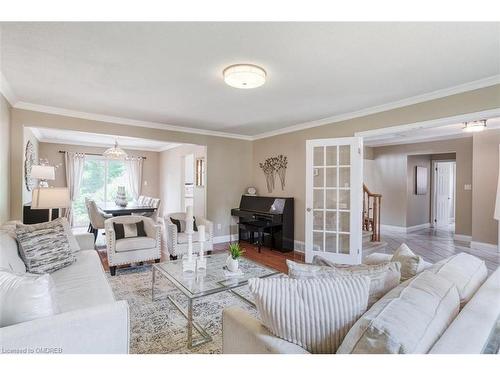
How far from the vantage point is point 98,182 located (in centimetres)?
780

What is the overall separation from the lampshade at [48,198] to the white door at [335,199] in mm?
3366

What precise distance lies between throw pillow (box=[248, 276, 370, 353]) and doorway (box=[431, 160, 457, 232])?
8153mm

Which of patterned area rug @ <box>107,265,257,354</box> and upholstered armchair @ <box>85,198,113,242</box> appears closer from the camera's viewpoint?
patterned area rug @ <box>107,265,257,354</box>

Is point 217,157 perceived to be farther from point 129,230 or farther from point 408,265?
point 408,265

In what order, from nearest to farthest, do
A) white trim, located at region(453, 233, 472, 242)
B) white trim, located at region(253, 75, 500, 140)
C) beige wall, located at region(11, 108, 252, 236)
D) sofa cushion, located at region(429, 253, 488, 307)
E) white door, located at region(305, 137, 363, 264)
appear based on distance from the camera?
sofa cushion, located at region(429, 253, 488, 307), white trim, located at region(253, 75, 500, 140), white door, located at region(305, 137, 363, 264), beige wall, located at region(11, 108, 252, 236), white trim, located at region(453, 233, 472, 242)

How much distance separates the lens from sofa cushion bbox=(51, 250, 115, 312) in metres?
1.84

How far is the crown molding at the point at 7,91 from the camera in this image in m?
2.82

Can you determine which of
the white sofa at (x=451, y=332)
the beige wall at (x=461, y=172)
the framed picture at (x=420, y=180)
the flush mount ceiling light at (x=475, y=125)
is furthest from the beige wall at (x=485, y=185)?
the white sofa at (x=451, y=332)

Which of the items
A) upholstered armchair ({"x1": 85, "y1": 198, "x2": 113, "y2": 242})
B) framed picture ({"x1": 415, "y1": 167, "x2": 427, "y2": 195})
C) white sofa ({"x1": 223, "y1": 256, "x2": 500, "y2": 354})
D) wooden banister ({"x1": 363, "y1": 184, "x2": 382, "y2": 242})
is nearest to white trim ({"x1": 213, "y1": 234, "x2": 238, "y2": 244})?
upholstered armchair ({"x1": 85, "y1": 198, "x2": 113, "y2": 242})

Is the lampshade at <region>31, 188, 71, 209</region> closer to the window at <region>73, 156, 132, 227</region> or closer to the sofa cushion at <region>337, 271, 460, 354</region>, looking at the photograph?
the sofa cushion at <region>337, 271, 460, 354</region>

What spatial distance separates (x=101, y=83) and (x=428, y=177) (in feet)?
27.2

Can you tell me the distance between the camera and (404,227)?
6902mm

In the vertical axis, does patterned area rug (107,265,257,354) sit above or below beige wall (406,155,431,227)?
below

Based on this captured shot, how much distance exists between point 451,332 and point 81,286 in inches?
92.4
